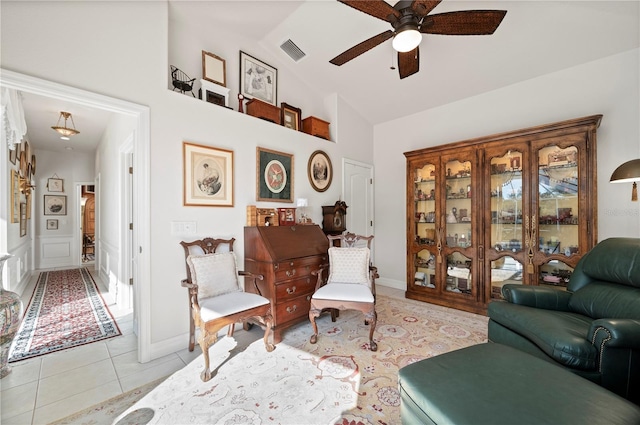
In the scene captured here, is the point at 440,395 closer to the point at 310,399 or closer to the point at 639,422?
the point at 639,422

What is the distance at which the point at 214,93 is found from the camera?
310 centimetres

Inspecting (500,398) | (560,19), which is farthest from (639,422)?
(560,19)

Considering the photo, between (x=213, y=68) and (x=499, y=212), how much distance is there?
13.2ft

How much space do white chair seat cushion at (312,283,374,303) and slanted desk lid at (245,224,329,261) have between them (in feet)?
1.63

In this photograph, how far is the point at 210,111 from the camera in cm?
289

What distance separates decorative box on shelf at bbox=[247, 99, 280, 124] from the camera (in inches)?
132

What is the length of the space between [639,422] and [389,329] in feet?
6.87

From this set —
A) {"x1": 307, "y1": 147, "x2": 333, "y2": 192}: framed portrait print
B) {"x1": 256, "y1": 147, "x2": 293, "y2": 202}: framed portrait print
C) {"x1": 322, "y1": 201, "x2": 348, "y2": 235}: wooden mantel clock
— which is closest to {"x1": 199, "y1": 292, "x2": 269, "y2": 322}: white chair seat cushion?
{"x1": 256, "y1": 147, "x2": 293, "y2": 202}: framed portrait print

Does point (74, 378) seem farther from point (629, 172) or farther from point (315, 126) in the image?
point (629, 172)

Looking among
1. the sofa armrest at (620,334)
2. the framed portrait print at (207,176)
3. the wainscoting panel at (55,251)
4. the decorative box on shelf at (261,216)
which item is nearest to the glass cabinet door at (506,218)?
the sofa armrest at (620,334)

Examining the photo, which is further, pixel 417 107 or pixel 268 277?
pixel 417 107

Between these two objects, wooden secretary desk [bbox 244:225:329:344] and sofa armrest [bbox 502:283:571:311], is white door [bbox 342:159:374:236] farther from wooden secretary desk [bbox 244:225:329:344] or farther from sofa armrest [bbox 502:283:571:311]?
sofa armrest [bbox 502:283:571:311]

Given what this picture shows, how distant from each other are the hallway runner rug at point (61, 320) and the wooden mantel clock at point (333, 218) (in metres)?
2.87

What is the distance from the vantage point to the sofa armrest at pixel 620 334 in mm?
1463
